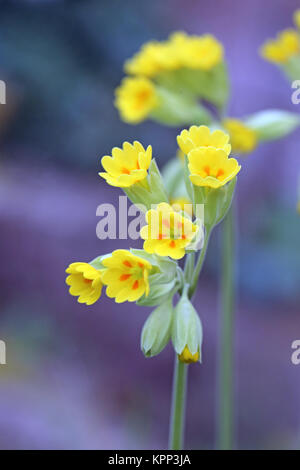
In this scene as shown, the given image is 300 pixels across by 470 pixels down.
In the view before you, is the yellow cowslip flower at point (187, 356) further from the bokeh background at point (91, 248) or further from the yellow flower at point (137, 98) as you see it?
the bokeh background at point (91, 248)

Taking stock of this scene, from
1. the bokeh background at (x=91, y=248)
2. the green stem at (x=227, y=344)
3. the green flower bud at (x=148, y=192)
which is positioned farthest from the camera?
the bokeh background at (x=91, y=248)

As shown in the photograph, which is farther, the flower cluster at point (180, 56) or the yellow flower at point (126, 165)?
the flower cluster at point (180, 56)

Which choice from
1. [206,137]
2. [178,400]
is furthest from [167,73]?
[178,400]

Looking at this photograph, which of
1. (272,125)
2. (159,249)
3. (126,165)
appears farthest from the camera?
(272,125)

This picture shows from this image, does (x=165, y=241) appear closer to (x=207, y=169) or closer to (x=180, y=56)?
→ (x=207, y=169)

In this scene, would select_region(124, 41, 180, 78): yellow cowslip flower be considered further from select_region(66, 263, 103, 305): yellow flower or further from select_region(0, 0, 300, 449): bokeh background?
select_region(0, 0, 300, 449): bokeh background

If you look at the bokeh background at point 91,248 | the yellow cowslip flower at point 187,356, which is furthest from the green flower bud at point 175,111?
the bokeh background at point 91,248

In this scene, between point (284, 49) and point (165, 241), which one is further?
point (284, 49)
